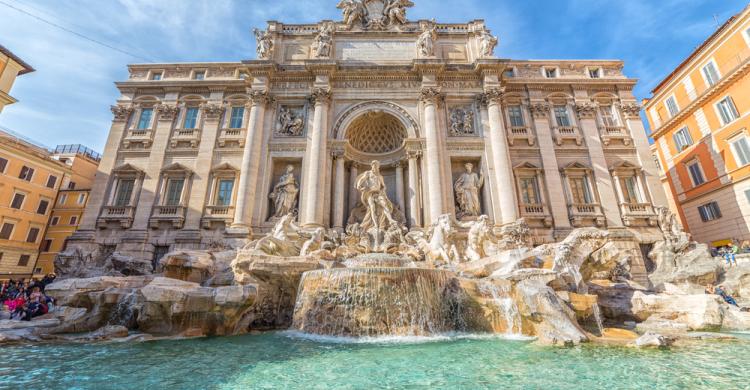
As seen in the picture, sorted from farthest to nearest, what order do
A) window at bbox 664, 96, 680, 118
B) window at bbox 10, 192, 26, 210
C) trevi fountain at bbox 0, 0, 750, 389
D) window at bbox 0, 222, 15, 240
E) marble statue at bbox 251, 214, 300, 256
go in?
window at bbox 10, 192, 26, 210
window at bbox 0, 222, 15, 240
window at bbox 664, 96, 680, 118
marble statue at bbox 251, 214, 300, 256
trevi fountain at bbox 0, 0, 750, 389

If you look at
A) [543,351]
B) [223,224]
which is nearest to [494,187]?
Result: [543,351]

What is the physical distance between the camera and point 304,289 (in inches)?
327

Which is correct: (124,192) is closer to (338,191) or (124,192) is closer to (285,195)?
(285,195)

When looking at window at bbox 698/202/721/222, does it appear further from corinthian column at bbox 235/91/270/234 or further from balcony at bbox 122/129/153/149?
balcony at bbox 122/129/153/149

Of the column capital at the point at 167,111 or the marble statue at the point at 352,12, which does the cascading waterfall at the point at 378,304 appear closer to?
the column capital at the point at 167,111

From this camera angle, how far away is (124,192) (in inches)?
680

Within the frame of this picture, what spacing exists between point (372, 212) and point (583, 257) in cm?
857

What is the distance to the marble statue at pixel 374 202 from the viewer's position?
14.9 metres

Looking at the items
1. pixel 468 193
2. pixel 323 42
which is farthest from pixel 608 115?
pixel 323 42

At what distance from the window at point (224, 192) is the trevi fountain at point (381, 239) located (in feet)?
0.29

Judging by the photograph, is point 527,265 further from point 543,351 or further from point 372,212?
point 372,212

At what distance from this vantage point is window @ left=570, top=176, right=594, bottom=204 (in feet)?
55.3

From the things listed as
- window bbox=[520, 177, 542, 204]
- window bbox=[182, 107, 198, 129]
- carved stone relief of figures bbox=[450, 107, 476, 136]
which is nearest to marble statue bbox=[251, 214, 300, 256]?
carved stone relief of figures bbox=[450, 107, 476, 136]

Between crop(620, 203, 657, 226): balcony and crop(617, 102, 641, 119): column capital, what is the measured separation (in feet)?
18.8
